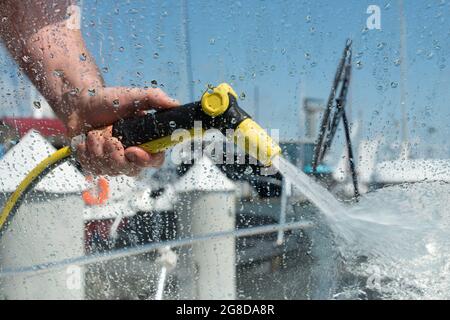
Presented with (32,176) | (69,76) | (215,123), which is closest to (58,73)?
(69,76)

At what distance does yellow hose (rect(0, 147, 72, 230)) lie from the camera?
2.77 feet

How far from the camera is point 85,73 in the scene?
0.88 metres

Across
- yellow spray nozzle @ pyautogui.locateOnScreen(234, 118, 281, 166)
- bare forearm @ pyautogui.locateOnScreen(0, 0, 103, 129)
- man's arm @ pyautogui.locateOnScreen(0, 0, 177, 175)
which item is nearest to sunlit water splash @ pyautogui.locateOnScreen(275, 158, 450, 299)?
yellow spray nozzle @ pyautogui.locateOnScreen(234, 118, 281, 166)

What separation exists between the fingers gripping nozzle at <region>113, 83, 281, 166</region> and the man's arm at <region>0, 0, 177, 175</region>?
0.06 meters

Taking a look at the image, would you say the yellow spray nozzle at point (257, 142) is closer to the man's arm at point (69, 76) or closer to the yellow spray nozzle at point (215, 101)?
the yellow spray nozzle at point (215, 101)

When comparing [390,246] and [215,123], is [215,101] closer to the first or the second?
[215,123]

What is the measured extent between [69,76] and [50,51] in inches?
2.3

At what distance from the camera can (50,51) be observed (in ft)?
2.88

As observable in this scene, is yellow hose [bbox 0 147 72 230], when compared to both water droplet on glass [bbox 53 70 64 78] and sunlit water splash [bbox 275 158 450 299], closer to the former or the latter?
water droplet on glass [bbox 53 70 64 78]

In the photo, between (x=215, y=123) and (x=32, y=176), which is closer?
(x=215, y=123)

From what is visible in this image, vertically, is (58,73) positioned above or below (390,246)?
above

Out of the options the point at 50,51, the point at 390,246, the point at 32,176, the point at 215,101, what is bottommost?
the point at 390,246
